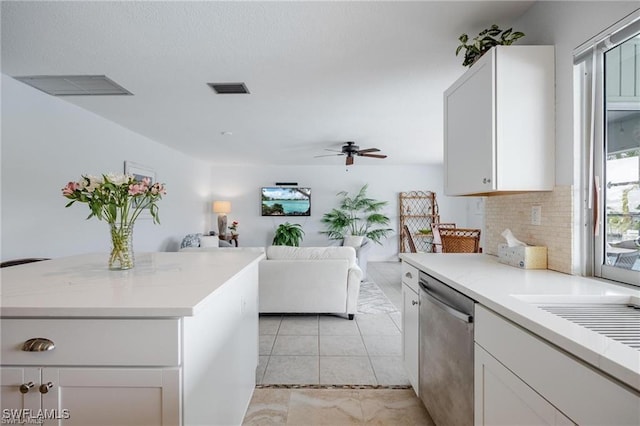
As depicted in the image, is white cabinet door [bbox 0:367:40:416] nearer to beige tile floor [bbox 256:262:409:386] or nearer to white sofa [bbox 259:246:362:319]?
beige tile floor [bbox 256:262:409:386]

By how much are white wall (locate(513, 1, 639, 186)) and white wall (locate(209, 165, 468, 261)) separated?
604 centimetres

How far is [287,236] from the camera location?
7.36 meters

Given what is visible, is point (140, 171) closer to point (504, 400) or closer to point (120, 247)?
point (120, 247)

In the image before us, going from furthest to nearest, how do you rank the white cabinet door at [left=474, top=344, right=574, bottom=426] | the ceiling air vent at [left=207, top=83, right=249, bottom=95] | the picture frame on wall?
the picture frame on wall → the ceiling air vent at [left=207, top=83, right=249, bottom=95] → the white cabinet door at [left=474, top=344, right=574, bottom=426]

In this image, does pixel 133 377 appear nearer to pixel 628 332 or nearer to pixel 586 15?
pixel 628 332

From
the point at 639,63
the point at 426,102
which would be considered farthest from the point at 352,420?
the point at 426,102

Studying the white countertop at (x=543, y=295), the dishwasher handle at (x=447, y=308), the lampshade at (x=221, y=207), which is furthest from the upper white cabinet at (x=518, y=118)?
the lampshade at (x=221, y=207)

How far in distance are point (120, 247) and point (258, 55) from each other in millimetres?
1689

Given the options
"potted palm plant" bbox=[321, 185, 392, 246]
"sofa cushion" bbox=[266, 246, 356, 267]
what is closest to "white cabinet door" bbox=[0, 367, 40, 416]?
"sofa cushion" bbox=[266, 246, 356, 267]

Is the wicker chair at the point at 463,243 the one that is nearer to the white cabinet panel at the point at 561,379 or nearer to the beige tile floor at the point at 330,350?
the beige tile floor at the point at 330,350

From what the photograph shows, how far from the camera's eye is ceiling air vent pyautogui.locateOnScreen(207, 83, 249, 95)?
295 centimetres

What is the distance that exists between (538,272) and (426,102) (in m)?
2.35

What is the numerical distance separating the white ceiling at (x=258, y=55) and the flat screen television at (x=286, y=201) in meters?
3.51

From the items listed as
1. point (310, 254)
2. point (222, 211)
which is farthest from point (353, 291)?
point (222, 211)
